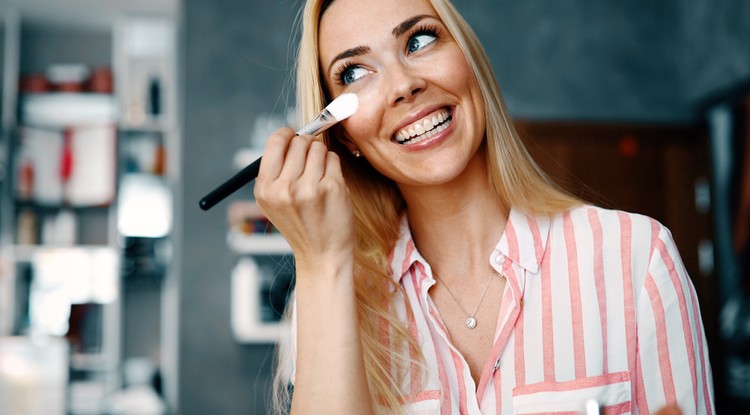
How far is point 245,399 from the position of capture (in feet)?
11.5

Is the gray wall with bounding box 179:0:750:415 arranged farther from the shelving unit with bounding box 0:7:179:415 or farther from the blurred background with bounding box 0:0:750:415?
the shelving unit with bounding box 0:7:179:415

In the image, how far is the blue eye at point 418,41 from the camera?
115cm

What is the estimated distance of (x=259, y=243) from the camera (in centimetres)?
351

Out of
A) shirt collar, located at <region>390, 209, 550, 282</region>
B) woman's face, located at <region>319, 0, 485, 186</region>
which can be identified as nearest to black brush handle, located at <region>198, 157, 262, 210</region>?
woman's face, located at <region>319, 0, 485, 186</region>

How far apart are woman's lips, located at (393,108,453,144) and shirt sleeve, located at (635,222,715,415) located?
0.38 meters

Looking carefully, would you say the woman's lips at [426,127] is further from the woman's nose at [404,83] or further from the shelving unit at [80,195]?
the shelving unit at [80,195]

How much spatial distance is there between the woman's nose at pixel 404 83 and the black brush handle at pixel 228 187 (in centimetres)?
27

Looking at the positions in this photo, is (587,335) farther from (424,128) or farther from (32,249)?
(32,249)

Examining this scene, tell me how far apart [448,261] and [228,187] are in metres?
0.46

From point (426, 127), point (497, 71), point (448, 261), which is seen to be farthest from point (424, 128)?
point (497, 71)

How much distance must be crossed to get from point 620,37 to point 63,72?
11.1ft

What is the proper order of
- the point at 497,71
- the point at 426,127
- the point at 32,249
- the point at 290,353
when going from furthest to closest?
1. the point at 32,249
2. the point at 497,71
3. the point at 290,353
4. the point at 426,127

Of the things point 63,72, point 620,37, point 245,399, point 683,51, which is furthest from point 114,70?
point 683,51

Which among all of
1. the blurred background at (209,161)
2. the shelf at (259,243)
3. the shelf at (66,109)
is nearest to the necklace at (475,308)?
the blurred background at (209,161)
